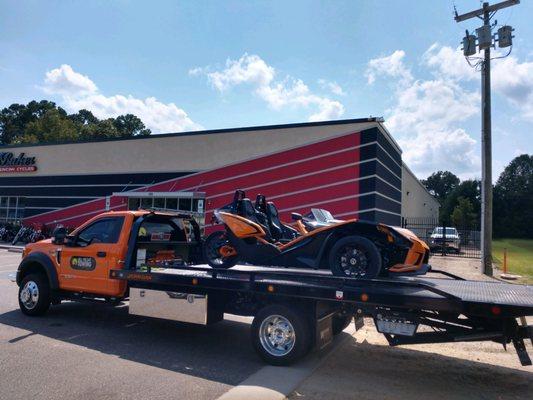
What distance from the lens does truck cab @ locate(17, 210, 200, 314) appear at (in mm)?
7277

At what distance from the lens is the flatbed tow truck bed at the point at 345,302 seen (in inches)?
185

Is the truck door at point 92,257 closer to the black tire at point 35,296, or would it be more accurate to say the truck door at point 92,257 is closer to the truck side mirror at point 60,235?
the truck side mirror at point 60,235

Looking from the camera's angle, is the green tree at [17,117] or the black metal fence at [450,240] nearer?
the black metal fence at [450,240]

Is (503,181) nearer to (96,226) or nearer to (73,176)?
(73,176)

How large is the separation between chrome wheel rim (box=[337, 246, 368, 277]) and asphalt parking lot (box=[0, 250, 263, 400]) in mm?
1662

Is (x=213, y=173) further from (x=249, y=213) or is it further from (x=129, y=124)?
(x=129, y=124)

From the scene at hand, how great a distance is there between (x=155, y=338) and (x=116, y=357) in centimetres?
108

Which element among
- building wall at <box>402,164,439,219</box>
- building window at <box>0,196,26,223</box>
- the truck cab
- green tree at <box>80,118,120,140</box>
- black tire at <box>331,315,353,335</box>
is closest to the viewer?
black tire at <box>331,315,353,335</box>

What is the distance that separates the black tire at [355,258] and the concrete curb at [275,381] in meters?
1.19

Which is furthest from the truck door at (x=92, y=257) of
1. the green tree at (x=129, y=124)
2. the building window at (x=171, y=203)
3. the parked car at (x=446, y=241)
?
the green tree at (x=129, y=124)

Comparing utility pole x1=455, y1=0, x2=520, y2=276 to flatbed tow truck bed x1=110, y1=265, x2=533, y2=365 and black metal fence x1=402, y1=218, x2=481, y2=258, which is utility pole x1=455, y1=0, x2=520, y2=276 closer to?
black metal fence x1=402, y1=218, x2=481, y2=258

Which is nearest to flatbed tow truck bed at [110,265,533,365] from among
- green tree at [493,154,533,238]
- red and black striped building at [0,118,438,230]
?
red and black striped building at [0,118,438,230]

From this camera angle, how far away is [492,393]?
491 cm

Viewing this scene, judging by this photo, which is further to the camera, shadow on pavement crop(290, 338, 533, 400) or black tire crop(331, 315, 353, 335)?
black tire crop(331, 315, 353, 335)
